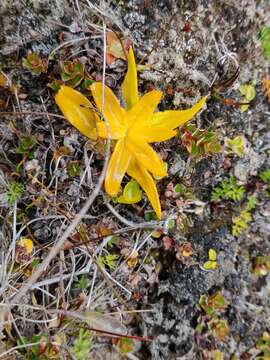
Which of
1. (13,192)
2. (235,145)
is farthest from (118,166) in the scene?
(235,145)

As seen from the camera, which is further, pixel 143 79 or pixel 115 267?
pixel 115 267

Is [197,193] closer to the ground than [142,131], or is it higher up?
closer to the ground

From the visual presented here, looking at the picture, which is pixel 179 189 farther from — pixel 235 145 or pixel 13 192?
pixel 13 192

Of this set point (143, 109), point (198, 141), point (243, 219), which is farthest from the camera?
point (243, 219)

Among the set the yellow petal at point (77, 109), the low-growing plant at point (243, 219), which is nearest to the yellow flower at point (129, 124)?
the yellow petal at point (77, 109)

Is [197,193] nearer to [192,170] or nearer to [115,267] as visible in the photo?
[192,170]

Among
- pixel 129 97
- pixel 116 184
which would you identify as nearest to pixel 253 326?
pixel 116 184

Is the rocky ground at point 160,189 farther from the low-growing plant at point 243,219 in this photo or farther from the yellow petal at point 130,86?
the yellow petal at point 130,86
